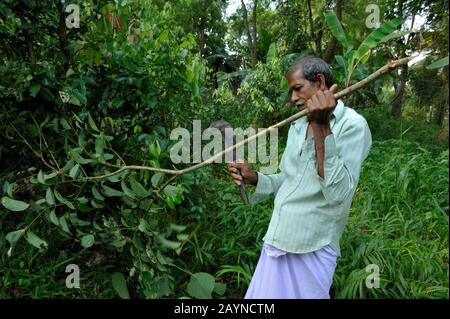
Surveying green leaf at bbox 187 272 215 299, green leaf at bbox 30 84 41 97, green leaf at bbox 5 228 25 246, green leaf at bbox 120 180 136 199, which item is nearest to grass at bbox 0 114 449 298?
green leaf at bbox 187 272 215 299

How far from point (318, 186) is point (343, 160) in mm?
128

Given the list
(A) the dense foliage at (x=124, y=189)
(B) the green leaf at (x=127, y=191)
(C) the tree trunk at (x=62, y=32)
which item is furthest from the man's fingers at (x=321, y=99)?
(C) the tree trunk at (x=62, y=32)

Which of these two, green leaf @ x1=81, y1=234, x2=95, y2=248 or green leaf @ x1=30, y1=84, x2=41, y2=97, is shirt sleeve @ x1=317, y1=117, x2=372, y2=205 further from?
green leaf @ x1=30, y1=84, x2=41, y2=97

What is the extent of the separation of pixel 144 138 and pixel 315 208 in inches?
36.6

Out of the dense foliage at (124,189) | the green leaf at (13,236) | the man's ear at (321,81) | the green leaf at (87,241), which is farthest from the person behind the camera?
the dense foliage at (124,189)

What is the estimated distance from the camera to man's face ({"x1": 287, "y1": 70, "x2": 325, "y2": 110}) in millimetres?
1228

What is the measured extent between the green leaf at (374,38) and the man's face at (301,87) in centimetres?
19

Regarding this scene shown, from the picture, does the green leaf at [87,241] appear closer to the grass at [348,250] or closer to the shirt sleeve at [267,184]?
the grass at [348,250]

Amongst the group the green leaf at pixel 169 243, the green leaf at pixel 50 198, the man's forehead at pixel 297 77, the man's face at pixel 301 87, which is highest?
the man's forehead at pixel 297 77

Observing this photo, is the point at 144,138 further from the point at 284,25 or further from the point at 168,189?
the point at 284,25

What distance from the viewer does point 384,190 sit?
2830 mm

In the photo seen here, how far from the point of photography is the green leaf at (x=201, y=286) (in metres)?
1.69

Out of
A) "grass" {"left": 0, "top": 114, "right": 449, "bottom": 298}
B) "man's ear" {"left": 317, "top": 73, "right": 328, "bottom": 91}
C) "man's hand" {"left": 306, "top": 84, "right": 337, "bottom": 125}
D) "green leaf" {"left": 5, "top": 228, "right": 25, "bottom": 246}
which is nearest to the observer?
"man's hand" {"left": 306, "top": 84, "right": 337, "bottom": 125}
